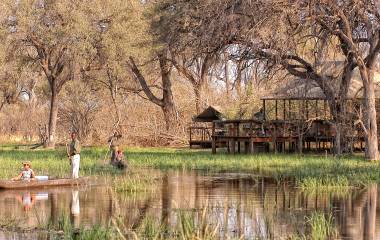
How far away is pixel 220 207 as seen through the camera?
19.0 meters

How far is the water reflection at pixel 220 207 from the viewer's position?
1593 centimetres

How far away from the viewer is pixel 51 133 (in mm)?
53250

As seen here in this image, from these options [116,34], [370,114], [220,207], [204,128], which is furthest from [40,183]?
[204,128]

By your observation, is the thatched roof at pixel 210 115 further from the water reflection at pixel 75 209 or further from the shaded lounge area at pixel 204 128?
the water reflection at pixel 75 209

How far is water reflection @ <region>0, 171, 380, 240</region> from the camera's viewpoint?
52.3 ft

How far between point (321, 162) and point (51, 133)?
24781 mm

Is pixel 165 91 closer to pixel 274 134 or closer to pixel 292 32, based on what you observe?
pixel 274 134

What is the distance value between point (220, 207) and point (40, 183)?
6786 mm

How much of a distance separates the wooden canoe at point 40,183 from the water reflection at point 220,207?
1.64ft

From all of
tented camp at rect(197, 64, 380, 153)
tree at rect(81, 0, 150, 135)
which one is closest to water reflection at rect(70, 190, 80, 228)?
tented camp at rect(197, 64, 380, 153)

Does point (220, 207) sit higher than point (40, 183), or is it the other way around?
point (40, 183)

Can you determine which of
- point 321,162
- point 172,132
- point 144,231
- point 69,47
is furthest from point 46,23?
point 144,231

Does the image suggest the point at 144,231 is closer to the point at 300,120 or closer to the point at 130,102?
the point at 300,120

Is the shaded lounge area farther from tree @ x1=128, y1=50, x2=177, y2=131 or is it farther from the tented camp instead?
the tented camp
